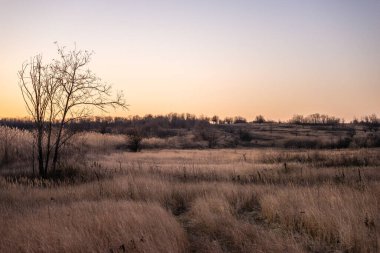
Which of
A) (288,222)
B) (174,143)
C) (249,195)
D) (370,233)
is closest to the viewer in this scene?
(370,233)

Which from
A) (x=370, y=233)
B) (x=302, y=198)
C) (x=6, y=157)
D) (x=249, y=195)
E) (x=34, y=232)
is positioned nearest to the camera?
(x=370, y=233)

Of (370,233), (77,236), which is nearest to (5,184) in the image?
(77,236)

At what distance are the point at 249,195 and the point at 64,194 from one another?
517 centimetres

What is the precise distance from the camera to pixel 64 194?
10.7 metres

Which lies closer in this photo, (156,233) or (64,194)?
(156,233)

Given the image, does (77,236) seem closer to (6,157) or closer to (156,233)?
(156,233)

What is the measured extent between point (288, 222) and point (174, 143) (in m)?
45.7

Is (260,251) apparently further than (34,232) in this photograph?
No

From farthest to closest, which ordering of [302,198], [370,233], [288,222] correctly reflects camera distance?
[302,198]
[288,222]
[370,233]

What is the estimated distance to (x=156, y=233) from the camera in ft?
21.1

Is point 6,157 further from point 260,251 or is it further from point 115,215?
point 260,251

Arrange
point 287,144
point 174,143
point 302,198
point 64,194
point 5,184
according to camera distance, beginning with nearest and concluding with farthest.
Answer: point 302,198 → point 64,194 → point 5,184 → point 174,143 → point 287,144

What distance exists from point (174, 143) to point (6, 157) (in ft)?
113

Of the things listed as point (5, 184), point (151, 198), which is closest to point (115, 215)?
point (151, 198)
